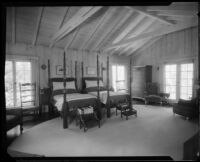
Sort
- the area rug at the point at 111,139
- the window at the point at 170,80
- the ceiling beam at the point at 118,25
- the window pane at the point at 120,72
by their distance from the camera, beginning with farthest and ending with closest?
1. the window pane at the point at 120,72
2. the window at the point at 170,80
3. the ceiling beam at the point at 118,25
4. the area rug at the point at 111,139

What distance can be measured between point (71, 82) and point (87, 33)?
217 cm

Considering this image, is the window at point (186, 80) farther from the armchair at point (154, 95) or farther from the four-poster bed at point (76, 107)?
the four-poster bed at point (76, 107)

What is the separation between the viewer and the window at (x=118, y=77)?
707 cm

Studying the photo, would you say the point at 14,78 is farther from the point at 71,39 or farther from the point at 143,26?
the point at 143,26

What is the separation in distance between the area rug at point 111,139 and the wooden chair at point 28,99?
0.97m

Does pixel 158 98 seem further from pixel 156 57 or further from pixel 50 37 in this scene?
pixel 50 37

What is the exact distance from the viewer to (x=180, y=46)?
5520 mm

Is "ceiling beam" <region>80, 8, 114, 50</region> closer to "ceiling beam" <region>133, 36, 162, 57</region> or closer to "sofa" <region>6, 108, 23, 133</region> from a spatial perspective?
"ceiling beam" <region>133, 36, 162, 57</region>

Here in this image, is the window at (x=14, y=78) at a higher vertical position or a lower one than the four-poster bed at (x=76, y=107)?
higher

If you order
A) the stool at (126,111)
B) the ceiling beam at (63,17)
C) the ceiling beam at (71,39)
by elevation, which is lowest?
the stool at (126,111)

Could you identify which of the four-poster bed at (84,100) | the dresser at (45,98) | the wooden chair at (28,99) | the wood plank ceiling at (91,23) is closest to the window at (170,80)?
the wood plank ceiling at (91,23)

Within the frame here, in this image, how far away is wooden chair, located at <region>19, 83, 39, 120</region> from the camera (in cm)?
436

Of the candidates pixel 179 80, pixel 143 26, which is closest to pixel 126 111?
pixel 179 80

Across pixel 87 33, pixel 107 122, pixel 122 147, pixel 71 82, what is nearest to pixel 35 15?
pixel 87 33
